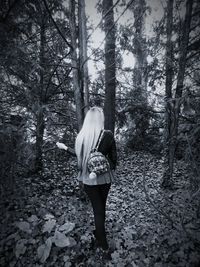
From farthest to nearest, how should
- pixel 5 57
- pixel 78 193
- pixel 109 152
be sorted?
pixel 78 193 < pixel 5 57 < pixel 109 152

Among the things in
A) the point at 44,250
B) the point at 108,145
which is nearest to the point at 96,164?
the point at 108,145

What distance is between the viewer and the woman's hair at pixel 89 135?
2914 mm

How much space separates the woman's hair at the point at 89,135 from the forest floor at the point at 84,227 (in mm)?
995

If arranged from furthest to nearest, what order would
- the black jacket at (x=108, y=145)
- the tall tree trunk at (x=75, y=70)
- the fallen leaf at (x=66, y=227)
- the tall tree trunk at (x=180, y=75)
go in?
the tall tree trunk at (x=180, y=75) < the tall tree trunk at (x=75, y=70) < the fallen leaf at (x=66, y=227) < the black jacket at (x=108, y=145)

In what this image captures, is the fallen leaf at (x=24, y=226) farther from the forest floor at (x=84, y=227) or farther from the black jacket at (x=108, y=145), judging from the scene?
the black jacket at (x=108, y=145)

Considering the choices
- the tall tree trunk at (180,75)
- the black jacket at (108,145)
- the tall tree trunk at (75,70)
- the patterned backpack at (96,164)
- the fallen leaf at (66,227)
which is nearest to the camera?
the patterned backpack at (96,164)

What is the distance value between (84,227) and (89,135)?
204cm

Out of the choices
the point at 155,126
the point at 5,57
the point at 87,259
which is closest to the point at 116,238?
the point at 87,259

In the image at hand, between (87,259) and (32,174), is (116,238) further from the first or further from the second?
(32,174)

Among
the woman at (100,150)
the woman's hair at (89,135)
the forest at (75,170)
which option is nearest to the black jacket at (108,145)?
the woman at (100,150)

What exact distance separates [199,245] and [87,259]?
186 cm

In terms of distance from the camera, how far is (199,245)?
300 cm

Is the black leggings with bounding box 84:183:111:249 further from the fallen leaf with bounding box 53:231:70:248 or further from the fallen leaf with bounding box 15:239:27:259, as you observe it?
the fallen leaf with bounding box 15:239:27:259

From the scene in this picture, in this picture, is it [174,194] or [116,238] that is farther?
[174,194]
